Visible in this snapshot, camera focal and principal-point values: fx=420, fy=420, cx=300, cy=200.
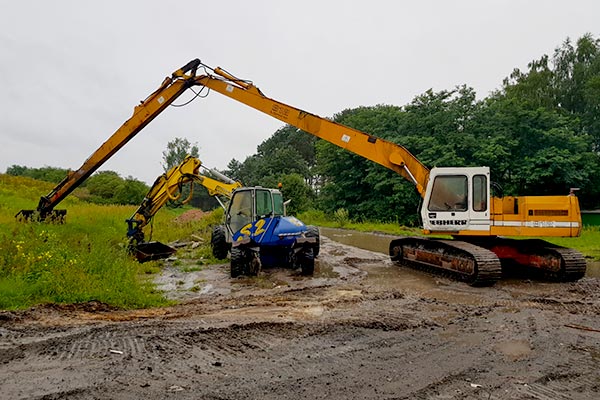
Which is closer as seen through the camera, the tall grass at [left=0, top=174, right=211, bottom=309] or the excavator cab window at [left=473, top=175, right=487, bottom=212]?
the tall grass at [left=0, top=174, right=211, bottom=309]

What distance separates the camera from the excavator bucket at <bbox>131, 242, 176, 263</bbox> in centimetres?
1188

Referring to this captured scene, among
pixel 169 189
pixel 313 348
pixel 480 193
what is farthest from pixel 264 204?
pixel 313 348

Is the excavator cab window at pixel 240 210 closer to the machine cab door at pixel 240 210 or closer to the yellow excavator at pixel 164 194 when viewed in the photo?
the machine cab door at pixel 240 210

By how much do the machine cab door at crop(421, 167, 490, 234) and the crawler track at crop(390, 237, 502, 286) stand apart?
0.49m

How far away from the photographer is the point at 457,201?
9.34 meters

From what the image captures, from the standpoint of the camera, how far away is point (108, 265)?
7.83m

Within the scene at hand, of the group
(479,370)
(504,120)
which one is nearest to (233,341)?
(479,370)

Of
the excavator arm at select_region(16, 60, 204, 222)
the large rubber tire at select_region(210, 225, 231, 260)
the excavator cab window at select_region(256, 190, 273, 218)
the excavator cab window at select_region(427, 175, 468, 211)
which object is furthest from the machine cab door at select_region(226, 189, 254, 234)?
the excavator cab window at select_region(427, 175, 468, 211)

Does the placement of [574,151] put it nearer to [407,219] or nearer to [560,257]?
[407,219]

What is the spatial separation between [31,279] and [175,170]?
700 cm

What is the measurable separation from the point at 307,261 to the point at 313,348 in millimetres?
5412

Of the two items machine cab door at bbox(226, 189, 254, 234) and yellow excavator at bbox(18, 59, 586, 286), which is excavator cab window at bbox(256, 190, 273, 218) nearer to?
machine cab door at bbox(226, 189, 254, 234)

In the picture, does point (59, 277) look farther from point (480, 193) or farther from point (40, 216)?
point (480, 193)

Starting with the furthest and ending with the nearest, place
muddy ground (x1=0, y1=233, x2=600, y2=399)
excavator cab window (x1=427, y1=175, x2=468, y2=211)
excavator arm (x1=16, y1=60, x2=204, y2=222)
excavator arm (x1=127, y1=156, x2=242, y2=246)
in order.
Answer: excavator arm (x1=127, y1=156, x2=242, y2=246) < excavator arm (x1=16, y1=60, x2=204, y2=222) < excavator cab window (x1=427, y1=175, x2=468, y2=211) < muddy ground (x1=0, y1=233, x2=600, y2=399)
